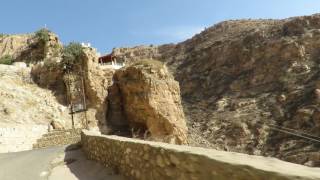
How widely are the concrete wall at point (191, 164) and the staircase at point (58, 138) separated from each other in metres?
17.7

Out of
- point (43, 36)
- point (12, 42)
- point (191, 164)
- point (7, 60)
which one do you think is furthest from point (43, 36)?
point (191, 164)

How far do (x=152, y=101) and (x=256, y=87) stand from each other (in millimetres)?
33923

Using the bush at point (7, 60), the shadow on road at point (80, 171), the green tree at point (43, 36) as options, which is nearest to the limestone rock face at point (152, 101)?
the green tree at point (43, 36)

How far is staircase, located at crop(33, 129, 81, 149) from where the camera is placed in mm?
26281

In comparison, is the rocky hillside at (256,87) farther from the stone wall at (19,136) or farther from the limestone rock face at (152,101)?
the stone wall at (19,136)

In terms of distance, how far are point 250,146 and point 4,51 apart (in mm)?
30824

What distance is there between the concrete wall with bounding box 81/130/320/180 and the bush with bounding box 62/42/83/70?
28.3 metres

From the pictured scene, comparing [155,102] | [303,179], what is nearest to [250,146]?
[155,102]

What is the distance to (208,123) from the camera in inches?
2370

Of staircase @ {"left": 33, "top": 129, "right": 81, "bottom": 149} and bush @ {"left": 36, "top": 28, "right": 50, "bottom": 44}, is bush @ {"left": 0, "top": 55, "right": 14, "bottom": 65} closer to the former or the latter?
bush @ {"left": 36, "top": 28, "right": 50, "bottom": 44}

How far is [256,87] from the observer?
214 ft

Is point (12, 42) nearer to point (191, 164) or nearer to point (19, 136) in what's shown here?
point (19, 136)

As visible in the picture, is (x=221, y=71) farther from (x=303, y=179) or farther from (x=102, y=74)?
(x=303, y=179)

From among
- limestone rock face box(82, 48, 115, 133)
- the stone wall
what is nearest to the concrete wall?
the stone wall
